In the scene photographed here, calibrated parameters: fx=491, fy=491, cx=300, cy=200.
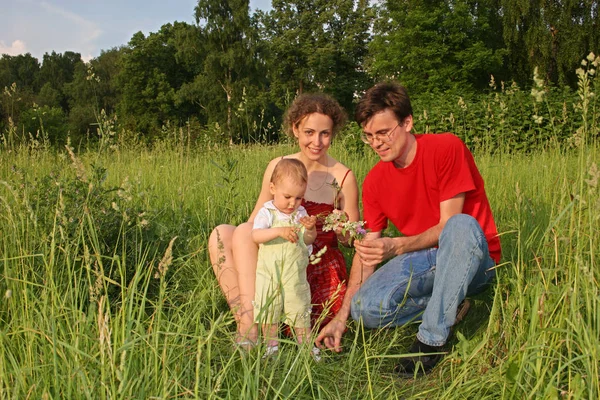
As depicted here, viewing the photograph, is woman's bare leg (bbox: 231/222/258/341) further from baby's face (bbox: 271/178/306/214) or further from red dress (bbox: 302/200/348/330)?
red dress (bbox: 302/200/348/330)

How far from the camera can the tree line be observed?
19688 mm

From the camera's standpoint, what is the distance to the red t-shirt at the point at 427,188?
2572 mm

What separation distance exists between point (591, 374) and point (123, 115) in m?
40.4

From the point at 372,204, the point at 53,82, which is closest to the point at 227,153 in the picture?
the point at 372,204

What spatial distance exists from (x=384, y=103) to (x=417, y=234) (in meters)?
0.73

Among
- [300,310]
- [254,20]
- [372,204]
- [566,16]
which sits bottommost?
[300,310]

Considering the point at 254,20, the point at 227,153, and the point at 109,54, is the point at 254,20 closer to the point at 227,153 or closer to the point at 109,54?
the point at 227,153

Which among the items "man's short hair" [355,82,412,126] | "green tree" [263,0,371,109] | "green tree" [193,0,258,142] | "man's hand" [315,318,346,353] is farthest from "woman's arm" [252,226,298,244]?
"green tree" [263,0,371,109]

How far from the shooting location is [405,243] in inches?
96.2

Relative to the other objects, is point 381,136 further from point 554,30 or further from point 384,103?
point 554,30

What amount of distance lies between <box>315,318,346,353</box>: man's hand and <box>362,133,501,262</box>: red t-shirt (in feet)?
2.20

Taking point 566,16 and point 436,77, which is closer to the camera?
point 566,16

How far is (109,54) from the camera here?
182ft

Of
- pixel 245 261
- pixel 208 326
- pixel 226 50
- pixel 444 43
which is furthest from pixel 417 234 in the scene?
pixel 226 50
